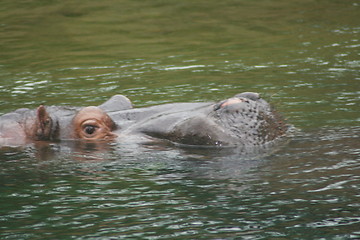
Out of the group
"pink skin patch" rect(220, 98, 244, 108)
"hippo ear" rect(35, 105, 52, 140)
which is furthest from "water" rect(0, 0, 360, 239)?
"pink skin patch" rect(220, 98, 244, 108)

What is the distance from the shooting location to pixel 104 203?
5355 mm

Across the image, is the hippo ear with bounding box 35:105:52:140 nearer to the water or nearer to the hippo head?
the water

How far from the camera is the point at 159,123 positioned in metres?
6.60

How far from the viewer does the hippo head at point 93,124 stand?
670 cm

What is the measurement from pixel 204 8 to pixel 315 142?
1156 cm

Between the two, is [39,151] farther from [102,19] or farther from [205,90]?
[102,19]

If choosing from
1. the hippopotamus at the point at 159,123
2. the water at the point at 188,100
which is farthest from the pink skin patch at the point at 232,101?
the water at the point at 188,100

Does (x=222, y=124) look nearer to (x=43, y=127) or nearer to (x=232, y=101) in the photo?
(x=232, y=101)

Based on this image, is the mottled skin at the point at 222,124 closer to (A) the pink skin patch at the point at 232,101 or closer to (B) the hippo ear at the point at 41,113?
(A) the pink skin patch at the point at 232,101

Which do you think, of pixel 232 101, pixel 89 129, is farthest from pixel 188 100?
pixel 232 101

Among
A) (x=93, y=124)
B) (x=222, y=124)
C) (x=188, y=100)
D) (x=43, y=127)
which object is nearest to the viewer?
(x=222, y=124)

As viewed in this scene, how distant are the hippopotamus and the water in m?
0.13

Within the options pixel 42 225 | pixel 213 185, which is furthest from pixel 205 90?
pixel 42 225

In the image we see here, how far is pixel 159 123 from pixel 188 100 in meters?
2.44
